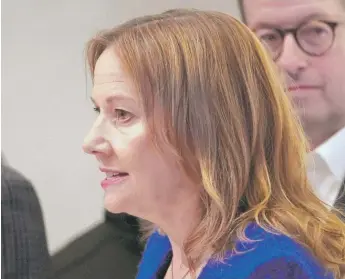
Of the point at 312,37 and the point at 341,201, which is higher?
the point at 312,37

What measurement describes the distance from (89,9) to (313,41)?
0.31m

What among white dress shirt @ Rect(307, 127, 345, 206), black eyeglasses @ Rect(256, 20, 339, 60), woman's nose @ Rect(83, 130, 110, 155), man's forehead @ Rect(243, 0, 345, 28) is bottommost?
white dress shirt @ Rect(307, 127, 345, 206)

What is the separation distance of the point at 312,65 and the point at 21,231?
0.44 m

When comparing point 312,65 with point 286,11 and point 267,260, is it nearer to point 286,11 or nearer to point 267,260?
point 286,11

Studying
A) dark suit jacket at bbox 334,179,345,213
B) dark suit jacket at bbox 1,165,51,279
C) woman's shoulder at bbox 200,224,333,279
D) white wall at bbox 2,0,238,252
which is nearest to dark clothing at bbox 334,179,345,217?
dark suit jacket at bbox 334,179,345,213

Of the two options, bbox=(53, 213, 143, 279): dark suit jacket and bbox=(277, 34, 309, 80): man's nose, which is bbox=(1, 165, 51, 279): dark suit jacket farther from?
bbox=(277, 34, 309, 80): man's nose

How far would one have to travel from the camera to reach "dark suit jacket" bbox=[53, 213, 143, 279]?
812 millimetres

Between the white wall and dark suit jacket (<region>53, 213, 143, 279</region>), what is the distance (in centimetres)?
2

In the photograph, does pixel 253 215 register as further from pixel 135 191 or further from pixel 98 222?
pixel 98 222

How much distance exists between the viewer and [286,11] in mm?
799

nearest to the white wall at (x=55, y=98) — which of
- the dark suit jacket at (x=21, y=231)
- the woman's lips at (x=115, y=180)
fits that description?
the dark suit jacket at (x=21, y=231)

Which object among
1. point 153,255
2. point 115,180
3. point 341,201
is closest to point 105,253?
point 153,255

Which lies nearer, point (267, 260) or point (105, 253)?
point (267, 260)

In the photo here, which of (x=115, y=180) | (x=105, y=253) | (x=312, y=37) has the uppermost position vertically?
(x=312, y=37)
